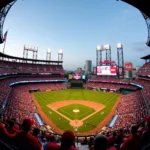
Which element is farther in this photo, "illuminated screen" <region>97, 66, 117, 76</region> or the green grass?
"illuminated screen" <region>97, 66, 117, 76</region>

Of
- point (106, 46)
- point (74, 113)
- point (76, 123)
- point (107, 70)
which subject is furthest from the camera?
point (106, 46)

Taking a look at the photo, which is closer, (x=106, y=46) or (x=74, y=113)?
(x=74, y=113)

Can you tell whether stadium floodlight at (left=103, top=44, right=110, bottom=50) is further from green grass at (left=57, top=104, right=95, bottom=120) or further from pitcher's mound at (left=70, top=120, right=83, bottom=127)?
pitcher's mound at (left=70, top=120, right=83, bottom=127)

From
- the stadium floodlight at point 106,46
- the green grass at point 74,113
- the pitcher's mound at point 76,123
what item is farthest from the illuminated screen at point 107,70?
the pitcher's mound at point 76,123

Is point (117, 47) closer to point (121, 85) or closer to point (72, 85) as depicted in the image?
point (121, 85)

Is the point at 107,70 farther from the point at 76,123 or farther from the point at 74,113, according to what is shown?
the point at 76,123

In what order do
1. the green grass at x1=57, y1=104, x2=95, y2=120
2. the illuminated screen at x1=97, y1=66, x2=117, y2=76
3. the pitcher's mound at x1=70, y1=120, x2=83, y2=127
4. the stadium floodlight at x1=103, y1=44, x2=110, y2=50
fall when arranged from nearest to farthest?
the pitcher's mound at x1=70, y1=120, x2=83, y2=127, the green grass at x1=57, y1=104, x2=95, y2=120, the illuminated screen at x1=97, y1=66, x2=117, y2=76, the stadium floodlight at x1=103, y1=44, x2=110, y2=50

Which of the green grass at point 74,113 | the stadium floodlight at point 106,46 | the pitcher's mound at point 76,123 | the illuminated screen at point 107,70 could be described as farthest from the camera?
the stadium floodlight at point 106,46

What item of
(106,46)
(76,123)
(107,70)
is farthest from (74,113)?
(106,46)

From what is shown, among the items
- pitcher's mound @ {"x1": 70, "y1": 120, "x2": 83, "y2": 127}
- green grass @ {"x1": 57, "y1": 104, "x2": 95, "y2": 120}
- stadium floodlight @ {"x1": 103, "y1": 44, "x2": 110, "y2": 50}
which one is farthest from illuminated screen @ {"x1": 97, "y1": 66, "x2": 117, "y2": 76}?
pitcher's mound @ {"x1": 70, "y1": 120, "x2": 83, "y2": 127}

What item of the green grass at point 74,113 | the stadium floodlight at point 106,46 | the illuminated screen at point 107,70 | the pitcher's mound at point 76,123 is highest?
the stadium floodlight at point 106,46

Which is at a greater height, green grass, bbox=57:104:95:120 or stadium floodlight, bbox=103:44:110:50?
stadium floodlight, bbox=103:44:110:50

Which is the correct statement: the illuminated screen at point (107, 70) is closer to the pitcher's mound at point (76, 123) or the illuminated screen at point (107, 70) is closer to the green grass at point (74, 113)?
the green grass at point (74, 113)

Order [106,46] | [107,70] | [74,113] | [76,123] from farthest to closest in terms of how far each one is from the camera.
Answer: [106,46], [107,70], [74,113], [76,123]
